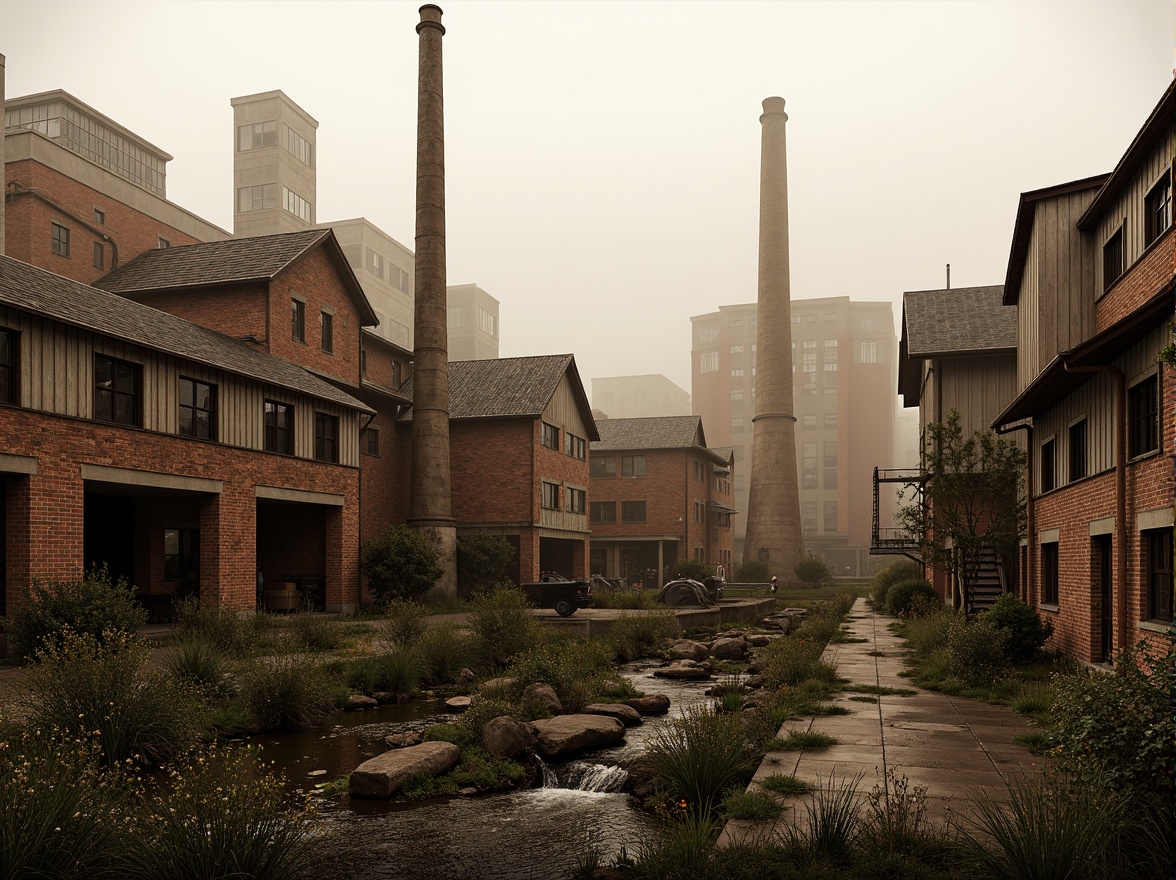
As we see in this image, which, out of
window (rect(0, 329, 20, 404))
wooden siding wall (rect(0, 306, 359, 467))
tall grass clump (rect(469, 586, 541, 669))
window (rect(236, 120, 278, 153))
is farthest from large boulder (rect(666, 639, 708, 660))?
window (rect(236, 120, 278, 153))

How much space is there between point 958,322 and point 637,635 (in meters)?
14.2

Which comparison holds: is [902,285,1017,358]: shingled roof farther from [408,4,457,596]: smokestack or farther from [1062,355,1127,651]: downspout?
[408,4,457,596]: smokestack

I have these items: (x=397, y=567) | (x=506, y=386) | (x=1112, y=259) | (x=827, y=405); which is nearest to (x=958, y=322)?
(x=1112, y=259)

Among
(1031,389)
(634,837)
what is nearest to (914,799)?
(634,837)

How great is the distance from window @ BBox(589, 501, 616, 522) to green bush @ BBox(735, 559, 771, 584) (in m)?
9.23

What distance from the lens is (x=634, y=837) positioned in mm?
7926

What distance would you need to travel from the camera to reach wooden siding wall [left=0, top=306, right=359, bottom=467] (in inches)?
671

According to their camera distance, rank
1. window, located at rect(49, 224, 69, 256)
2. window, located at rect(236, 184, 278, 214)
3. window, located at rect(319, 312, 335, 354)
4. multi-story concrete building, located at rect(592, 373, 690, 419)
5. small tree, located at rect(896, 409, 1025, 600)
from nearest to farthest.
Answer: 1. small tree, located at rect(896, 409, 1025, 600)
2. window, located at rect(319, 312, 335, 354)
3. window, located at rect(49, 224, 69, 256)
4. window, located at rect(236, 184, 278, 214)
5. multi-story concrete building, located at rect(592, 373, 690, 419)

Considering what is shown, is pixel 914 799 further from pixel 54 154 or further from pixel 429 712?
pixel 54 154

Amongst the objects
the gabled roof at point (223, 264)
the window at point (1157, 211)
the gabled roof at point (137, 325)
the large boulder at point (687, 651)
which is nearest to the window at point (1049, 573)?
the window at point (1157, 211)

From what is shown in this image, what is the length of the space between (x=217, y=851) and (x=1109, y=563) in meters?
13.7

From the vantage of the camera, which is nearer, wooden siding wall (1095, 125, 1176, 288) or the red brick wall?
wooden siding wall (1095, 125, 1176, 288)

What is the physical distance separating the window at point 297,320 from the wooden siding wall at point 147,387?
3255mm

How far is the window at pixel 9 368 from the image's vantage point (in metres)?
16.6
